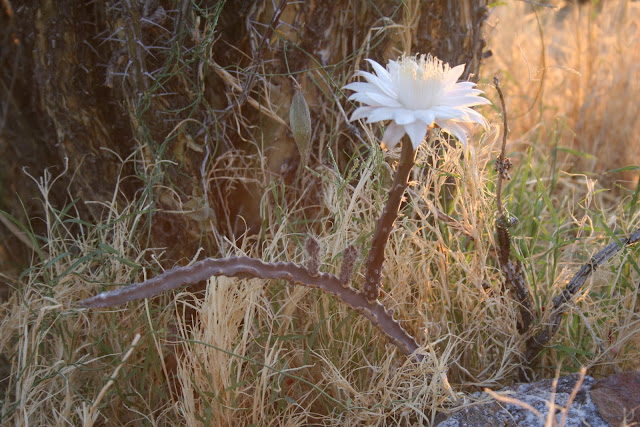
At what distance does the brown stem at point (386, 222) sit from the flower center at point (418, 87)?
6 cm

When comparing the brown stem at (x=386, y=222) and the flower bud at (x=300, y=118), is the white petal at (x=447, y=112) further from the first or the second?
the flower bud at (x=300, y=118)

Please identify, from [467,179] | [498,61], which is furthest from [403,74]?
[498,61]

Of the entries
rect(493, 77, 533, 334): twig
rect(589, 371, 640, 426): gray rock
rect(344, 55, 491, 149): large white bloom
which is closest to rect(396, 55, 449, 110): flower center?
rect(344, 55, 491, 149): large white bloom

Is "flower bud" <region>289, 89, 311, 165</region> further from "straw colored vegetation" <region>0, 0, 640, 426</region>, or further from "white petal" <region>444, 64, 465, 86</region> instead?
"white petal" <region>444, 64, 465, 86</region>

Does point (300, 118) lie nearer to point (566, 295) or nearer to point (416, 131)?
point (416, 131)

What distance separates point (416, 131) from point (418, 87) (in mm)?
83

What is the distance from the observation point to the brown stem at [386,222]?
3.28 ft

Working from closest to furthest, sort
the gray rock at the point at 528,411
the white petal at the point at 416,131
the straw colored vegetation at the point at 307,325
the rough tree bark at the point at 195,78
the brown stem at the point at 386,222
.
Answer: the white petal at the point at 416,131 → the brown stem at the point at 386,222 → the gray rock at the point at 528,411 → the straw colored vegetation at the point at 307,325 → the rough tree bark at the point at 195,78

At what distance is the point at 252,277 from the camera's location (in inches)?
39.8

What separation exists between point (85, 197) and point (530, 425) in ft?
3.87

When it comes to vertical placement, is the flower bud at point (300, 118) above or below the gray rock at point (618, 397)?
above

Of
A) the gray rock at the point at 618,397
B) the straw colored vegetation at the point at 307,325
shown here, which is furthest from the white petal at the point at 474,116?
the gray rock at the point at 618,397

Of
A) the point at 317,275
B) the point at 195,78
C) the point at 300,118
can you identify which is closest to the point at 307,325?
the point at 317,275

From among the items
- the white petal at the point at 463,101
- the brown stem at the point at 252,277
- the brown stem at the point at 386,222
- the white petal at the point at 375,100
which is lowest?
the brown stem at the point at 252,277
